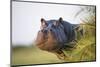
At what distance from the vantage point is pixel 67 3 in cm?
244

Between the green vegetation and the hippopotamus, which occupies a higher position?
the hippopotamus

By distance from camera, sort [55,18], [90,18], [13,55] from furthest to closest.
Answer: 1. [90,18]
2. [55,18]
3. [13,55]

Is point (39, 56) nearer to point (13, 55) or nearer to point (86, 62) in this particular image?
point (13, 55)

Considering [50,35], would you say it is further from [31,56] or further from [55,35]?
[31,56]

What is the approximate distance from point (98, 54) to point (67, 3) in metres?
0.80

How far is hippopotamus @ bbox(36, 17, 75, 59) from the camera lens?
2.33 meters

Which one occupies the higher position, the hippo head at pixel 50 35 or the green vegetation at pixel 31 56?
the hippo head at pixel 50 35

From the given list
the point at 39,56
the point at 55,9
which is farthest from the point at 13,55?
the point at 55,9

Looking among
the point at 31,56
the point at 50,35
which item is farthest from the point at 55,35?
the point at 31,56

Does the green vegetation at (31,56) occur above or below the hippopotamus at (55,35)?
below

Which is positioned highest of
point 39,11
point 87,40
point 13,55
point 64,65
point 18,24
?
point 39,11

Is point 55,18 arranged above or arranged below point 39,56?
above

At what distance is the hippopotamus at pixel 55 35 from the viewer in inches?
91.8

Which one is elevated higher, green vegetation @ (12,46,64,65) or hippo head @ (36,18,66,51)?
hippo head @ (36,18,66,51)
